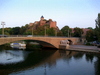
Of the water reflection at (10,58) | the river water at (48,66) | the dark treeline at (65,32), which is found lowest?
the river water at (48,66)

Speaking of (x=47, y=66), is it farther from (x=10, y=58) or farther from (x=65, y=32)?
(x=65, y=32)

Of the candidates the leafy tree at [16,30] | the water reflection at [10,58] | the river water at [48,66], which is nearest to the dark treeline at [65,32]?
the leafy tree at [16,30]

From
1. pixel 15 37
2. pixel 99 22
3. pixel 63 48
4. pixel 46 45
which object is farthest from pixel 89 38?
pixel 15 37

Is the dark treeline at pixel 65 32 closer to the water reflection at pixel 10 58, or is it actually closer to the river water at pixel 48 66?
the water reflection at pixel 10 58

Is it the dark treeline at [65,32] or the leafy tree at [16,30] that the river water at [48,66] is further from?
the leafy tree at [16,30]

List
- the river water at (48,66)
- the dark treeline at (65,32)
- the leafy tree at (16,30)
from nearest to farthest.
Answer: the river water at (48,66) → the dark treeline at (65,32) → the leafy tree at (16,30)

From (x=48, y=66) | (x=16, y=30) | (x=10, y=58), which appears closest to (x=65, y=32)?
(x=16, y=30)

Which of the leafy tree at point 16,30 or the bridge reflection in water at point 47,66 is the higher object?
the leafy tree at point 16,30

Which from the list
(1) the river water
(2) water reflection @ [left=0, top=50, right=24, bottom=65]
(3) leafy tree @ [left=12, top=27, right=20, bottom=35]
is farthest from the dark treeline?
(1) the river water

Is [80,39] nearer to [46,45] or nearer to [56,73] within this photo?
[46,45]

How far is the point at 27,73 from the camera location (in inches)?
632

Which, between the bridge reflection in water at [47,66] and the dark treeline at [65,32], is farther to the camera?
the dark treeline at [65,32]

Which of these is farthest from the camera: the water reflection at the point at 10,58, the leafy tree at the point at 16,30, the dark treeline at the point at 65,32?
the leafy tree at the point at 16,30

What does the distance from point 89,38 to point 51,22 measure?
129 feet
